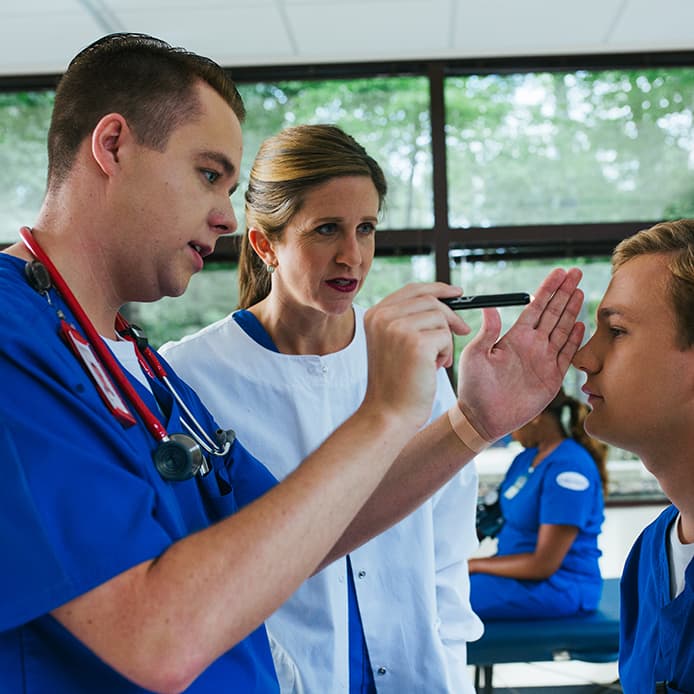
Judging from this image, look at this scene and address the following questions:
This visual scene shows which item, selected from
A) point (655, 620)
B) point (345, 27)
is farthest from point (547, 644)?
point (345, 27)

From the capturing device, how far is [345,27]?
427cm

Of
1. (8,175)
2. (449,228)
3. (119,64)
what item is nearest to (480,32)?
(449,228)

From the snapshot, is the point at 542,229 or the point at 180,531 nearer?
the point at 180,531

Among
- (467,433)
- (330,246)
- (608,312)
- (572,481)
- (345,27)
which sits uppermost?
(345,27)

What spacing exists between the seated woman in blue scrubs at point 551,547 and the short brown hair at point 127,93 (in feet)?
8.38

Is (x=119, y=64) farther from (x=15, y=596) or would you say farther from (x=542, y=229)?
(x=542, y=229)

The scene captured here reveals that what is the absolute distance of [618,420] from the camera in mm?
1384

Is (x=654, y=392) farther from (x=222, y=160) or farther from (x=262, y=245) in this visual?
(x=262, y=245)

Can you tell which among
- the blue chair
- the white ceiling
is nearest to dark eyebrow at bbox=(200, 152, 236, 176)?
the blue chair

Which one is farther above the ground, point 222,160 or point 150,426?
point 222,160

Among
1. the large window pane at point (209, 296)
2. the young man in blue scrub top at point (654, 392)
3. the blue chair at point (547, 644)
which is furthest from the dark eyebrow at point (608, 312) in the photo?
the large window pane at point (209, 296)

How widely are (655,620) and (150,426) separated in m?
0.82

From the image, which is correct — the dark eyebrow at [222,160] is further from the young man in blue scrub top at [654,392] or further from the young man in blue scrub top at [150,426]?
the young man in blue scrub top at [654,392]

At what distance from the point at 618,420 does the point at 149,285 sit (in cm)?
74
